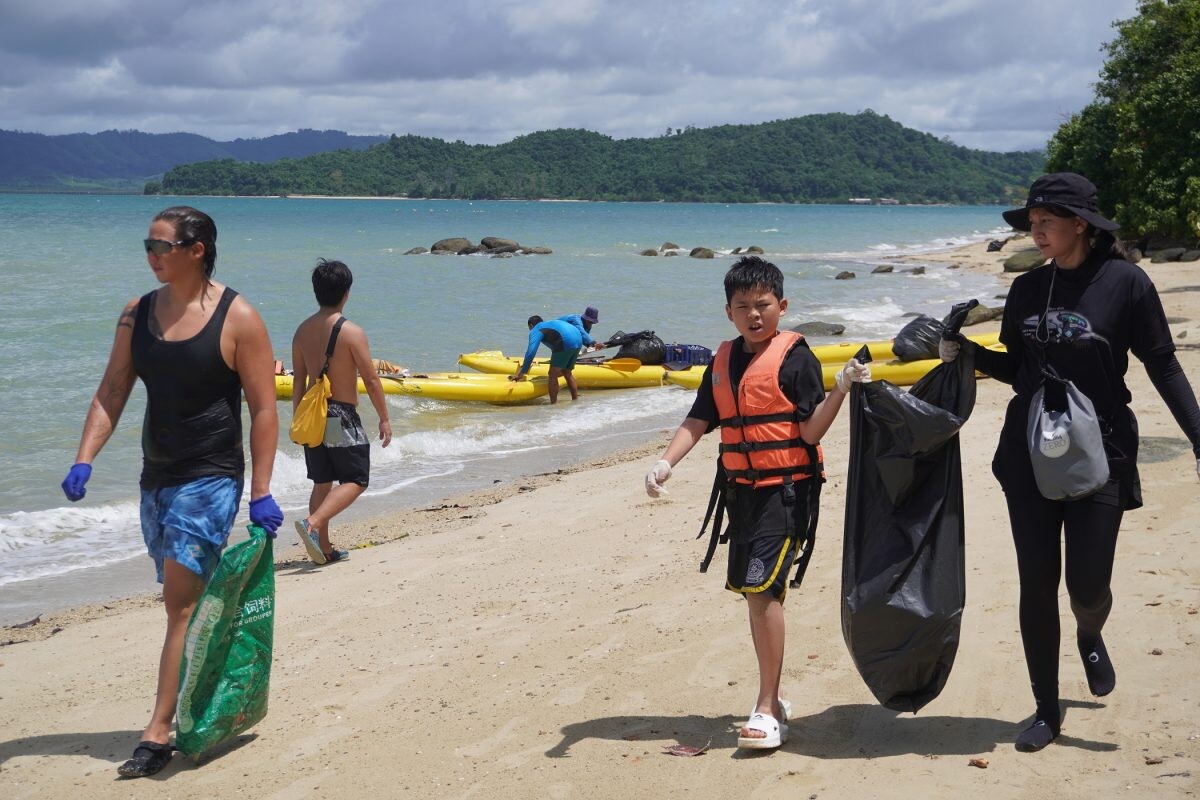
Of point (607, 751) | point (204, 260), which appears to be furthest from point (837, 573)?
point (204, 260)

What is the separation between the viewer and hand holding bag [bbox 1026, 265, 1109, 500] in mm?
3369

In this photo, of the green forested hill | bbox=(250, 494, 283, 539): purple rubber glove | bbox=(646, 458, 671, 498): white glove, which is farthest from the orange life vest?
the green forested hill

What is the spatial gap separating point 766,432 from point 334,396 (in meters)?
3.89

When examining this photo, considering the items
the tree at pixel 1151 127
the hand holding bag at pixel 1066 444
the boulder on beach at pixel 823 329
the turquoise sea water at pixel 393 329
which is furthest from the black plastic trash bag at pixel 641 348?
the tree at pixel 1151 127

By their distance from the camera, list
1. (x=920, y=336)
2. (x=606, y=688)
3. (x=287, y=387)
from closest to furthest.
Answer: (x=920, y=336) < (x=606, y=688) < (x=287, y=387)

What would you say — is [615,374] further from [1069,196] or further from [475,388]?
[1069,196]

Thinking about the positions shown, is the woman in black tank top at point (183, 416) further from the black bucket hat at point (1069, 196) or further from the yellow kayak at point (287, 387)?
the yellow kayak at point (287, 387)

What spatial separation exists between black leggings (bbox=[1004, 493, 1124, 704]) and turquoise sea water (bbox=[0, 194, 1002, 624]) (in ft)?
18.4

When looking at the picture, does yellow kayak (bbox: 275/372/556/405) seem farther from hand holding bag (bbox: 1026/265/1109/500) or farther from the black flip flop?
hand holding bag (bbox: 1026/265/1109/500)

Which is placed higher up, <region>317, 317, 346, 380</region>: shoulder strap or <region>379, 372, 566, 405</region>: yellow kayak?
<region>317, 317, 346, 380</region>: shoulder strap

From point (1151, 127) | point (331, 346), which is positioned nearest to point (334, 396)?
point (331, 346)

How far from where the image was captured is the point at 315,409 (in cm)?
688

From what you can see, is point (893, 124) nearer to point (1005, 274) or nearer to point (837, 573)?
point (1005, 274)

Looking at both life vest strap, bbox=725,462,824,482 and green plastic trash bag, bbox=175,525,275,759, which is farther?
green plastic trash bag, bbox=175,525,275,759
